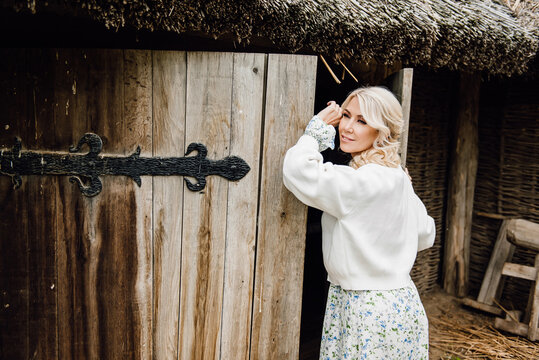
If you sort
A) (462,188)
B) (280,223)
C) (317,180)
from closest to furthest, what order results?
(317,180) < (280,223) < (462,188)

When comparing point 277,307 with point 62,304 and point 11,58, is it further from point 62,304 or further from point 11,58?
point 11,58

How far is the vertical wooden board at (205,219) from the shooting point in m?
1.83

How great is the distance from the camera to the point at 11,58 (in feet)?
5.55

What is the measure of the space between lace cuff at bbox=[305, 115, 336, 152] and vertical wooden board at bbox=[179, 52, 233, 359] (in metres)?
0.36

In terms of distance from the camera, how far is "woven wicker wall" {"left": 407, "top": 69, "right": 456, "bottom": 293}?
4074mm

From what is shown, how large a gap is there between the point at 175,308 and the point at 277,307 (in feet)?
1.54

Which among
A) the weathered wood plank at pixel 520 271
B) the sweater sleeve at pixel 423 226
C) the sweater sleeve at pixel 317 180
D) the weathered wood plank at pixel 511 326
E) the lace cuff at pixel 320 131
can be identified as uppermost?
the lace cuff at pixel 320 131

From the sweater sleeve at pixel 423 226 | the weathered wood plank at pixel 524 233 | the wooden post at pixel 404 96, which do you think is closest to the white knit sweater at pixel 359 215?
the sweater sleeve at pixel 423 226

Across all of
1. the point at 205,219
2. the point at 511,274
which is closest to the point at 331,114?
the point at 205,219

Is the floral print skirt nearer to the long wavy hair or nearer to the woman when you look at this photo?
the woman

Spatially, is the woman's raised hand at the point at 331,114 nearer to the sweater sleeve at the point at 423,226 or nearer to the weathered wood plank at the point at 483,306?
the sweater sleeve at the point at 423,226

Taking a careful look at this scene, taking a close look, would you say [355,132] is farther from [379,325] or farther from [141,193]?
[141,193]

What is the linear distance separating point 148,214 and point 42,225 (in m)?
0.43

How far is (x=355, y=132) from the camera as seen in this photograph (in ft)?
6.39
